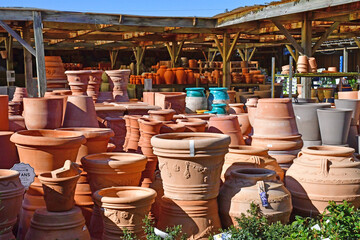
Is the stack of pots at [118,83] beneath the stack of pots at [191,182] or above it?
above

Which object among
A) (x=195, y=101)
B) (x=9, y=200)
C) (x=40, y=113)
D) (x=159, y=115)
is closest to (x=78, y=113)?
(x=40, y=113)

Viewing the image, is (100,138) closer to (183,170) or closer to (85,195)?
(85,195)

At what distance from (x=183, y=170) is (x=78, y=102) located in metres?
A: 1.73

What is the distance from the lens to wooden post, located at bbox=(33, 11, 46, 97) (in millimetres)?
8133

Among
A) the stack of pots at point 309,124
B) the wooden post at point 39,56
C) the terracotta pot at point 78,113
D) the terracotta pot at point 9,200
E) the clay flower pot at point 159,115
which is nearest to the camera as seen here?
the terracotta pot at point 9,200

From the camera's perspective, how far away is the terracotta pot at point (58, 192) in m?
3.31

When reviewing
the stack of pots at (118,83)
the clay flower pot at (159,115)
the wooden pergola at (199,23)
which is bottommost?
the clay flower pot at (159,115)

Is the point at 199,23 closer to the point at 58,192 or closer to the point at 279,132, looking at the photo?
the point at 279,132

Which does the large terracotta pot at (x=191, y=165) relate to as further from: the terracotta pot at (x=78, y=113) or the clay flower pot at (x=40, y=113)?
the terracotta pot at (x=78, y=113)

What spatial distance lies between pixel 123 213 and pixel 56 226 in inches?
18.6

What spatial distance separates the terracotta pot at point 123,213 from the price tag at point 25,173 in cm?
59

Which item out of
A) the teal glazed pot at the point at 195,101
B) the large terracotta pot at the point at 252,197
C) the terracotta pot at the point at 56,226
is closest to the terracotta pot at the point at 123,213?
the terracotta pot at the point at 56,226

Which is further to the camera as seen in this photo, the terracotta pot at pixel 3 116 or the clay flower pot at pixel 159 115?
the clay flower pot at pixel 159 115

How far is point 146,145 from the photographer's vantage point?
4.65m
